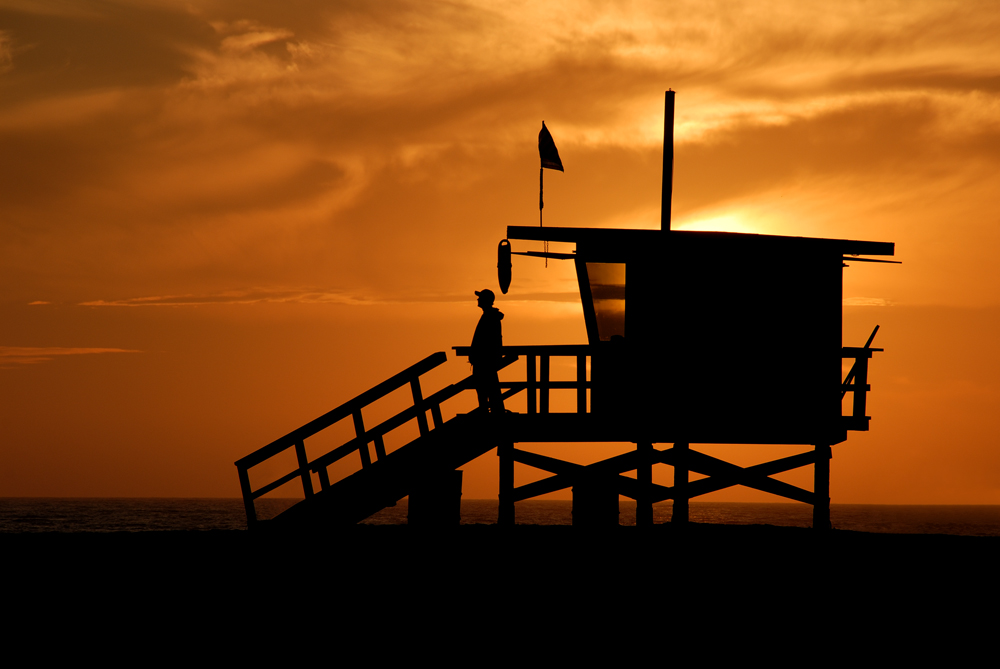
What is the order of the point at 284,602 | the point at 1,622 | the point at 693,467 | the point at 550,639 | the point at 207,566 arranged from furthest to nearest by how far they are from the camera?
1. the point at 693,467
2. the point at 207,566
3. the point at 284,602
4. the point at 1,622
5. the point at 550,639

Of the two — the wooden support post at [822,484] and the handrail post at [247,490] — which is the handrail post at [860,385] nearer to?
the wooden support post at [822,484]

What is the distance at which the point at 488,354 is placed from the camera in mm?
14453

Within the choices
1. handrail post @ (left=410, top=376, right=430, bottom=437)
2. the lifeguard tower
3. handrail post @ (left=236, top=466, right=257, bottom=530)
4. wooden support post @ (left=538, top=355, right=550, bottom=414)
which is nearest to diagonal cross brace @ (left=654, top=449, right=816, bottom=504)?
the lifeguard tower

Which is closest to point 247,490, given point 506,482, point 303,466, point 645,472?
point 303,466

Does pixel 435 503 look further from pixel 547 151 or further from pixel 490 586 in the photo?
pixel 547 151

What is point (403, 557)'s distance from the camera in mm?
13742

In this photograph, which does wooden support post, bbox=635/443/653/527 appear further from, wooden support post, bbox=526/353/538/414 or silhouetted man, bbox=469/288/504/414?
silhouetted man, bbox=469/288/504/414

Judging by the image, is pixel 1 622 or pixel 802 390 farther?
pixel 802 390

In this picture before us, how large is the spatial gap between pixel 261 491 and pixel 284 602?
11.6ft

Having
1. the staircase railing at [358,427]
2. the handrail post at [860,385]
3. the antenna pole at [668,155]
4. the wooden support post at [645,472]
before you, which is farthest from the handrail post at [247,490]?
the handrail post at [860,385]

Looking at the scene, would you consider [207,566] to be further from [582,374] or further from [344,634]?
[582,374]

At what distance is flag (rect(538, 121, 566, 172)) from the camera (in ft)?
54.6

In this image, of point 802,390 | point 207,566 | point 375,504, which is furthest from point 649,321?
point 207,566

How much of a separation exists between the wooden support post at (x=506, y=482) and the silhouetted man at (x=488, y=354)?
82 centimetres
